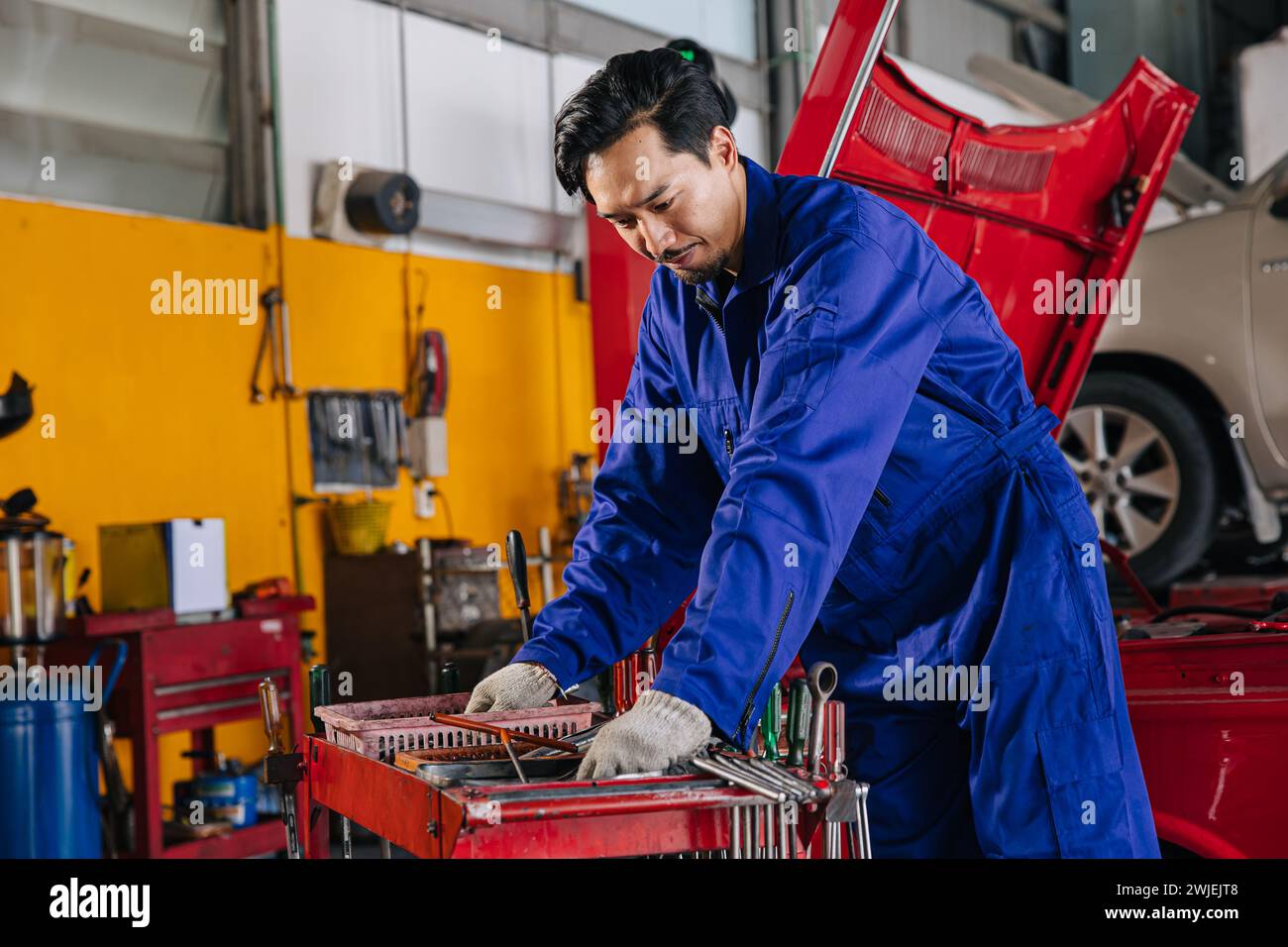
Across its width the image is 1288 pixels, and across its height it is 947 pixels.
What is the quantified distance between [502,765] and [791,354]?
1.71ft

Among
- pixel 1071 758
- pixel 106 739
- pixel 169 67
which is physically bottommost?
pixel 106 739

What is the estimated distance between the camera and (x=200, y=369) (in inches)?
177

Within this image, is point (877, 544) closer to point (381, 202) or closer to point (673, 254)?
point (673, 254)

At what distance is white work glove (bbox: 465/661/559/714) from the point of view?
1547 millimetres

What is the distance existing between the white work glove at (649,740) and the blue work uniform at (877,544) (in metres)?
0.02

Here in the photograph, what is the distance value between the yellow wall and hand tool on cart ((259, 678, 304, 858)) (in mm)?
2867

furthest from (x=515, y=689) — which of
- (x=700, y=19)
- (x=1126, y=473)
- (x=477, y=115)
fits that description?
(x=700, y=19)

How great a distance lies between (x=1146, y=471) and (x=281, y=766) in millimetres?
3260

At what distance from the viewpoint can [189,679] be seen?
12.0ft

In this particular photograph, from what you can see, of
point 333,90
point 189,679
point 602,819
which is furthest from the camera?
point 333,90

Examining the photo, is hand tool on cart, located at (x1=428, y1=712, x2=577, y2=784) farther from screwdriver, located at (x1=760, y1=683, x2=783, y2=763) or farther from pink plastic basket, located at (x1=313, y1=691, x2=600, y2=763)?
screwdriver, located at (x1=760, y1=683, x2=783, y2=763)

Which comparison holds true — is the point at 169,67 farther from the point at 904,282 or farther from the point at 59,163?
the point at 904,282
